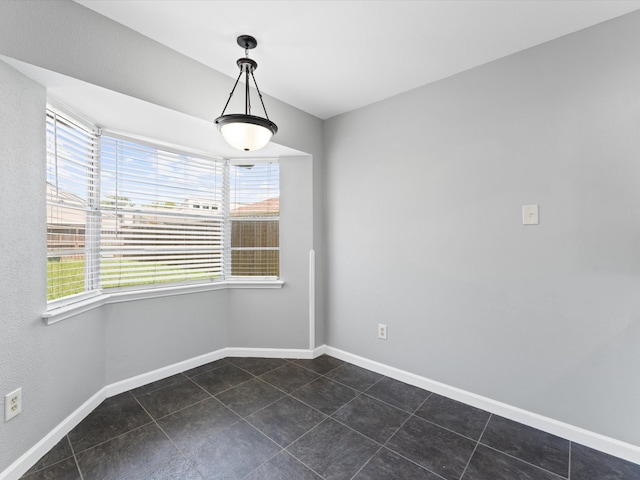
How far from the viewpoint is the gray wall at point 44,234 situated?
4.89 ft

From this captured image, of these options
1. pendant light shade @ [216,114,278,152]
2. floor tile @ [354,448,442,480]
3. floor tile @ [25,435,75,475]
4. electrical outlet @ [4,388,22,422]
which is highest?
pendant light shade @ [216,114,278,152]

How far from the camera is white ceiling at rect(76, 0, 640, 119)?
1.63 metres

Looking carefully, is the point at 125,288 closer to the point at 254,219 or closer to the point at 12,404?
the point at 12,404

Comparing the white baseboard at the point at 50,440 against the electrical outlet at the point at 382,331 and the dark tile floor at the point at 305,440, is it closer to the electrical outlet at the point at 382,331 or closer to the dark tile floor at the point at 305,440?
the dark tile floor at the point at 305,440

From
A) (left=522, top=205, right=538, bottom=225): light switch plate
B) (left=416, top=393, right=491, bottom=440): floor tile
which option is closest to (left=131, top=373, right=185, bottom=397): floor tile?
(left=416, top=393, right=491, bottom=440): floor tile

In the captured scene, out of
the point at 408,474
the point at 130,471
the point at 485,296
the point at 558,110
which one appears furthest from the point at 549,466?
the point at 130,471

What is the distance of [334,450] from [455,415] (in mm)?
935

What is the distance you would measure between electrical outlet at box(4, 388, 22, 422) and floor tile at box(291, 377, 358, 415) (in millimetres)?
1622

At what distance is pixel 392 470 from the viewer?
5.17 feet

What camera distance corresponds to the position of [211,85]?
88.2 inches

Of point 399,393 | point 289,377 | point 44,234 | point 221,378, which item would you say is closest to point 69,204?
point 44,234

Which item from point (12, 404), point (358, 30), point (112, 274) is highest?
point (358, 30)

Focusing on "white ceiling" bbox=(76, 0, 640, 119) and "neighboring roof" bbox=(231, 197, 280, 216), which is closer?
"white ceiling" bbox=(76, 0, 640, 119)

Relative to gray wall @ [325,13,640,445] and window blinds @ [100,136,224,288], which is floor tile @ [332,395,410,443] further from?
window blinds @ [100,136,224,288]
